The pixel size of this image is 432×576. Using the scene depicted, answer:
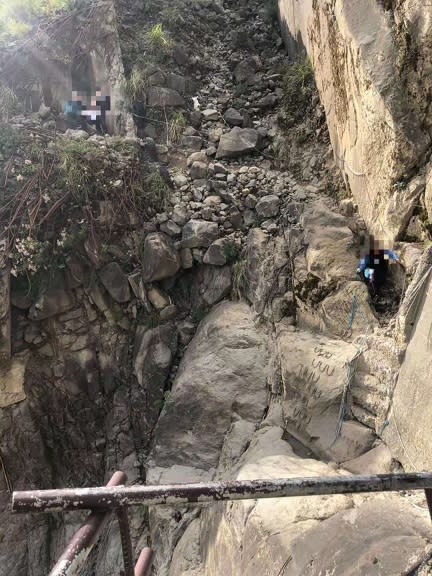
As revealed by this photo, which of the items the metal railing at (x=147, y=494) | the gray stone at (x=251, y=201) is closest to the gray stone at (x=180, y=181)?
the gray stone at (x=251, y=201)

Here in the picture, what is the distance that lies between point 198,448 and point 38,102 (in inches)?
189

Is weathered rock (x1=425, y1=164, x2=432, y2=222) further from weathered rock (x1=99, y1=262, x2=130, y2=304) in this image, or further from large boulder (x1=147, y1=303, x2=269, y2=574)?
weathered rock (x1=99, y1=262, x2=130, y2=304)

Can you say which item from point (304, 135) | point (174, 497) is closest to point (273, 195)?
point (304, 135)

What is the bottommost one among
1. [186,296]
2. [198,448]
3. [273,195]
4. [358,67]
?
[198,448]

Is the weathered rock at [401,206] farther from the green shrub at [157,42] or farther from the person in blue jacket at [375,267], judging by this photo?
the green shrub at [157,42]

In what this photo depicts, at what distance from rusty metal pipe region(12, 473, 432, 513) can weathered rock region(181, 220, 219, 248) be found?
3632 mm

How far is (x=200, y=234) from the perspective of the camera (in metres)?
4.71

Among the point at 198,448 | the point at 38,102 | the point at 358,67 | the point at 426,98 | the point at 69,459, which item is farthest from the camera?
the point at 38,102

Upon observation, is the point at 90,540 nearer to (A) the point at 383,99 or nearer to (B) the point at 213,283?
(A) the point at 383,99

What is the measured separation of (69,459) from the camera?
5105 millimetres

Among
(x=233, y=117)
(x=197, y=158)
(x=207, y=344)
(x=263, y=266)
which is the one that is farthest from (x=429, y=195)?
(x=233, y=117)

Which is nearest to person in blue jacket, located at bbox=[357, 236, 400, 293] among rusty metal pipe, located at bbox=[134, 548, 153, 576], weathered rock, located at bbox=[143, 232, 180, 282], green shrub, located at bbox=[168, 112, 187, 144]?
weathered rock, located at bbox=[143, 232, 180, 282]

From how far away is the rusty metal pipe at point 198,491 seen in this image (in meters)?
1.13

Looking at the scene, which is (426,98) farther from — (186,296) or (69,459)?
(69,459)
